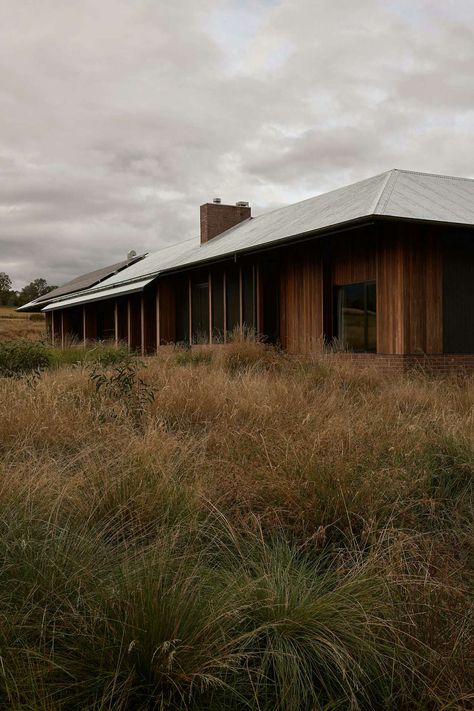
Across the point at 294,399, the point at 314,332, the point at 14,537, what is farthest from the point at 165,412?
the point at 314,332

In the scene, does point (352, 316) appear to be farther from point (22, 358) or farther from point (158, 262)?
point (158, 262)

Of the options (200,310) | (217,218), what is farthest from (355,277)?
(217,218)

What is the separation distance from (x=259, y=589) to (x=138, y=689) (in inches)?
23.3

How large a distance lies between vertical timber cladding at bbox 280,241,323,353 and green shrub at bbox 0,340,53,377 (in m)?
5.79

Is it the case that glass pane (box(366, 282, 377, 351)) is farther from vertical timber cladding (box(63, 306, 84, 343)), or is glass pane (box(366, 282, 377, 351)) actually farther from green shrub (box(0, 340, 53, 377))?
vertical timber cladding (box(63, 306, 84, 343))

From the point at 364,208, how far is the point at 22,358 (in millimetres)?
6848

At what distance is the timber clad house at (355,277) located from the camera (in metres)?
12.3

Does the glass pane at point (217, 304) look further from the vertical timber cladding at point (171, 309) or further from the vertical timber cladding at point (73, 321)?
the vertical timber cladding at point (73, 321)

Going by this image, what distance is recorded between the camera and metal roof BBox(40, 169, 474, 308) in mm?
12023

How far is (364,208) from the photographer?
40.2 ft

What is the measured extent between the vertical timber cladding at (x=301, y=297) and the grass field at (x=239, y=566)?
877 cm

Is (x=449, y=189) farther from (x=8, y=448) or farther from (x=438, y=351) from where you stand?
(x=8, y=448)

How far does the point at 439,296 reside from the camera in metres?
12.5

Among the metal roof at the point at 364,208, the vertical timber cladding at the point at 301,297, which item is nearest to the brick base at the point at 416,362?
the vertical timber cladding at the point at 301,297
